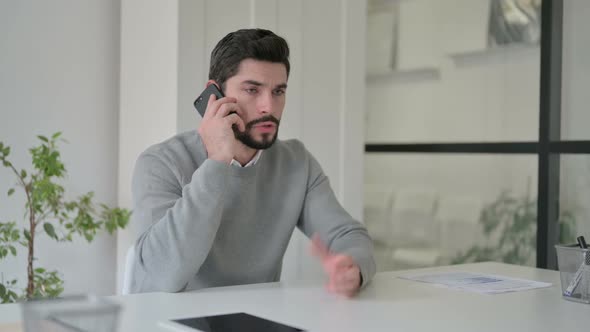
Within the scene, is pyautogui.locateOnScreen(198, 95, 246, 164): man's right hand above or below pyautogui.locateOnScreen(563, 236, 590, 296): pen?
above

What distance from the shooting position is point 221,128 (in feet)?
6.42

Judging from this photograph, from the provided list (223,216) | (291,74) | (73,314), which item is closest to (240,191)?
(223,216)

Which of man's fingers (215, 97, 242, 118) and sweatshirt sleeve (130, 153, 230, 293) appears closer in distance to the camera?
sweatshirt sleeve (130, 153, 230, 293)

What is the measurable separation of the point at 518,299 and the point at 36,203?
182 centimetres

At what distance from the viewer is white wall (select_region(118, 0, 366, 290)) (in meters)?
2.72

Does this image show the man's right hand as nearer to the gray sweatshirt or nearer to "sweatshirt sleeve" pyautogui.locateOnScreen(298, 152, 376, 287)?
the gray sweatshirt

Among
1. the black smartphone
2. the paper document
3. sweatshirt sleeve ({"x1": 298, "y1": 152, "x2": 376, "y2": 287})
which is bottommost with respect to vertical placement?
the paper document

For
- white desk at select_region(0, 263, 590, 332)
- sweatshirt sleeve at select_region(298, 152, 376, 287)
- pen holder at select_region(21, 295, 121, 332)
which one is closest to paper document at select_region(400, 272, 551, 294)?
white desk at select_region(0, 263, 590, 332)

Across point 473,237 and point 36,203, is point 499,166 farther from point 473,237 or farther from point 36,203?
point 36,203

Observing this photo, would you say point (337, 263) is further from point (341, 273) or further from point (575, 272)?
point (575, 272)

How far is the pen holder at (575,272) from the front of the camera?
1.66 m

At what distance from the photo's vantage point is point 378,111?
3838 millimetres

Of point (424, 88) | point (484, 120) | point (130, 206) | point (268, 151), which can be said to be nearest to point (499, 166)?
point (484, 120)

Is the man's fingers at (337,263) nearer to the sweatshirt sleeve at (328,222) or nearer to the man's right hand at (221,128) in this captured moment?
the sweatshirt sleeve at (328,222)
